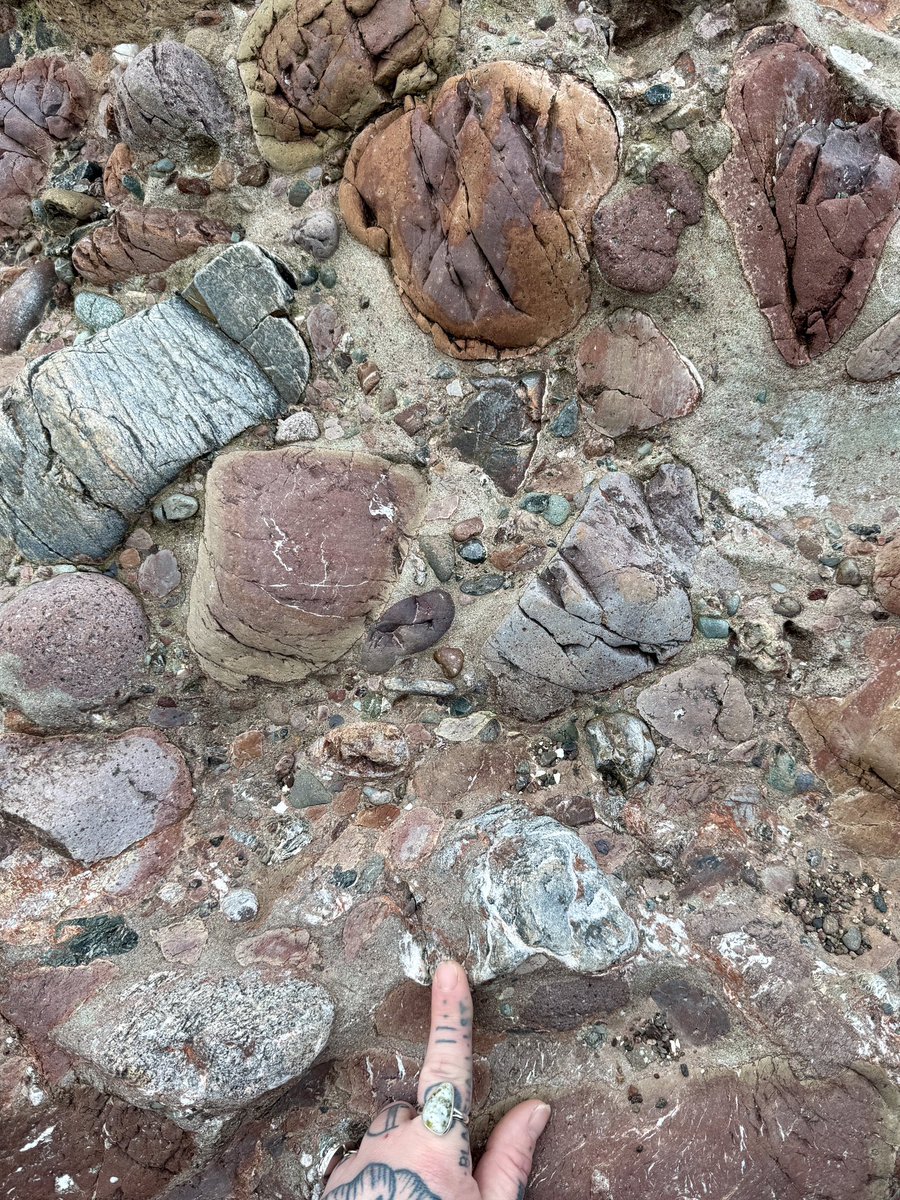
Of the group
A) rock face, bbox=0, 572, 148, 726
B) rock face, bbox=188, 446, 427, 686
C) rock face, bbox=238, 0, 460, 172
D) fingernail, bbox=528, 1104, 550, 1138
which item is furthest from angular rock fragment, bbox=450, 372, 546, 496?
fingernail, bbox=528, 1104, 550, 1138

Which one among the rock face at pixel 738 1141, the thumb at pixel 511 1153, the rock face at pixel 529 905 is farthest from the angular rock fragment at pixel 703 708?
the thumb at pixel 511 1153

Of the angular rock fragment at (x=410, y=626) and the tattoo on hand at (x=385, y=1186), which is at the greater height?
the angular rock fragment at (x=410, y=626)

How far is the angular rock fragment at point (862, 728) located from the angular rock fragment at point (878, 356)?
2.63 feet

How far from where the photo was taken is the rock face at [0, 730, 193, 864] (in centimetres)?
233

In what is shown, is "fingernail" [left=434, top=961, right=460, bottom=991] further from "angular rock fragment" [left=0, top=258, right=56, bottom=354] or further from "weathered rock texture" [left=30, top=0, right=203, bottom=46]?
"weathered rock texture" [left=30, top=0, right=203, bottom=46]

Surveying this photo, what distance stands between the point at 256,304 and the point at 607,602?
1.50 metres

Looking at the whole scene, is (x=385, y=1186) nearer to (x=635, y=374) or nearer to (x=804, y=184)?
(x=635, y=374)

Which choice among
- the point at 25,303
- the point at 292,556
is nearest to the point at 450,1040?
the point at 292,556

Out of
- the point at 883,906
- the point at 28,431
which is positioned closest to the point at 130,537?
the point at 28,431

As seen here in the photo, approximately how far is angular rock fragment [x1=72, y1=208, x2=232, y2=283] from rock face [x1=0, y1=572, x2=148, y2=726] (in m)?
1.08

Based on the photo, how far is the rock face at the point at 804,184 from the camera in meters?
2.03

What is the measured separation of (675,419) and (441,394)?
766 mm

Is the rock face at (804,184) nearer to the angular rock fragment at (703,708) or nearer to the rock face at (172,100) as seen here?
the angular rock fragment at (703,708)

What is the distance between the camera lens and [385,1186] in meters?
1.94
